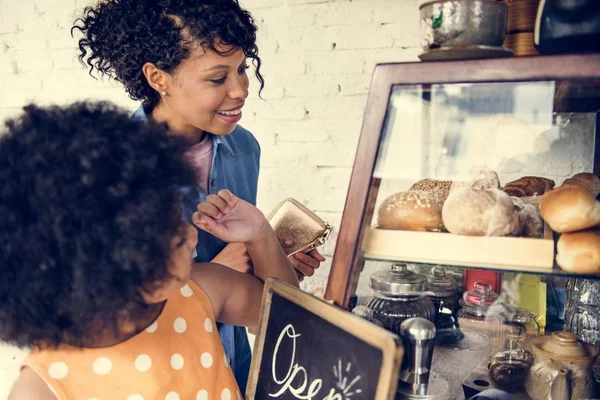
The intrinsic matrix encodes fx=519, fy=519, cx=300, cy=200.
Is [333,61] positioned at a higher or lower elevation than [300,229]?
higher

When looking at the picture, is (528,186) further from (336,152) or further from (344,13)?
(344,13)

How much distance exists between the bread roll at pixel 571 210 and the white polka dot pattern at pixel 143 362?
684 millimetres

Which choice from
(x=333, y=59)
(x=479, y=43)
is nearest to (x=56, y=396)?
(x=479, y=43)

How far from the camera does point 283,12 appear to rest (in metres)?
1.98

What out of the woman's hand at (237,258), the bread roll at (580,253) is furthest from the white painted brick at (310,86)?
the bread roll at (580,253)

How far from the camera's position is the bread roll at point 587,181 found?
38.2 inches

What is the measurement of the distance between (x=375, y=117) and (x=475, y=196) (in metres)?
0.21

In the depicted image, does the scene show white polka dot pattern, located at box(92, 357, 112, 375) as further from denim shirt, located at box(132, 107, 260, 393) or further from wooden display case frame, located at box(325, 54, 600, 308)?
denim shirt, located at box(132, 107, 260, 393)

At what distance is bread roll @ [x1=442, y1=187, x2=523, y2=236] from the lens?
32.3 inches

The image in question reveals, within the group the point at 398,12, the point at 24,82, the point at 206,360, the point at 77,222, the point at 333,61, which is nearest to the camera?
the point at 77,222

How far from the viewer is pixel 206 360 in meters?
0.91

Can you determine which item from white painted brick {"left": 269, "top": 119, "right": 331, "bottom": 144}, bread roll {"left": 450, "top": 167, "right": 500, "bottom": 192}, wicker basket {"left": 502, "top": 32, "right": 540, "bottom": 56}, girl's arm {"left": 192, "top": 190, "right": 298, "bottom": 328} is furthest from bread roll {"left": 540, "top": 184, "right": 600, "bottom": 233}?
white painted brick {"left": 269, "top": 119, "right": 331, "bottom": 144}

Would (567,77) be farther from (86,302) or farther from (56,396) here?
(56,396)

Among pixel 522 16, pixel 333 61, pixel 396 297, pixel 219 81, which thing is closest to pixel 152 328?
pixel 396 297
